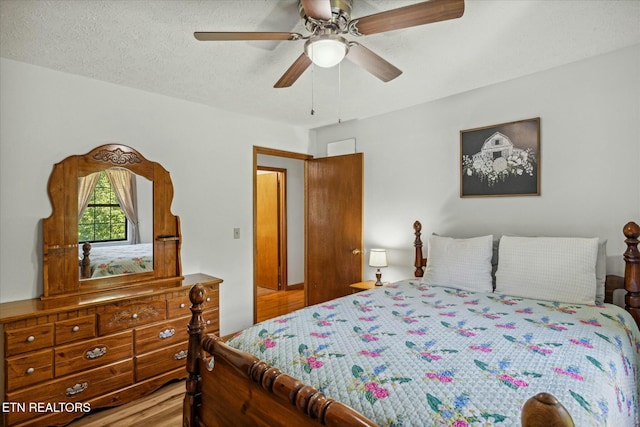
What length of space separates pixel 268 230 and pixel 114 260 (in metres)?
3.17

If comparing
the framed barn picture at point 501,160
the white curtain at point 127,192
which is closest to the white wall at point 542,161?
the framed barn picture at point 501,160

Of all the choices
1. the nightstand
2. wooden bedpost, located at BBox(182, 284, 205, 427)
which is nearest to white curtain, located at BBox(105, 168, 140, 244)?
wooden bedpost, located at BBox(182, 284, 205, 427)

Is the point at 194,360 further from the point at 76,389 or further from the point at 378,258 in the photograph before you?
the point at 378,258

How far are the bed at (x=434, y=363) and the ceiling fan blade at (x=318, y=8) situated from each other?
4.54 ft

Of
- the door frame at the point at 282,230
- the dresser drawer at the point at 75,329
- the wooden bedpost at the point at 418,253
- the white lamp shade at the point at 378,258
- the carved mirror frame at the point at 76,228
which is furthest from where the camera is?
the door frame at the point at 282,230

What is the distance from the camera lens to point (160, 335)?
101 inches

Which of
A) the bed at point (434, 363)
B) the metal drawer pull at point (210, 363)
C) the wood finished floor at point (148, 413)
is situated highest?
the bed at point (434, 363)

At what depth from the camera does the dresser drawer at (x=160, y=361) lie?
2.45m

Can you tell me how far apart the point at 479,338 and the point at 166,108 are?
Answer: 305 cm

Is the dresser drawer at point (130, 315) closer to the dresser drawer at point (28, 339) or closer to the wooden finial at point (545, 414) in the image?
the dresser drawer at point (28, 339)

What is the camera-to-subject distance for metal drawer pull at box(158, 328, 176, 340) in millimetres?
2572

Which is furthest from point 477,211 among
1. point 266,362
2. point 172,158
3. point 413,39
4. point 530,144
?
point 172,158

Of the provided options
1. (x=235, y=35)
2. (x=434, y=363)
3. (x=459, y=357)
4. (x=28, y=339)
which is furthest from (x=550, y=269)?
(x=28, y=339)

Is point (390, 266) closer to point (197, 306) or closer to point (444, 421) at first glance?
point (197, 306)
